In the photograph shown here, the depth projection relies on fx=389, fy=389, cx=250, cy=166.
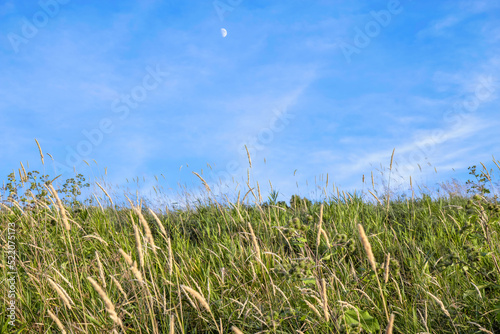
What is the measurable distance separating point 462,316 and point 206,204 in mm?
4509

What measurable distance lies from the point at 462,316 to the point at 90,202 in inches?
295

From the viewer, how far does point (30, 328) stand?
137 inches

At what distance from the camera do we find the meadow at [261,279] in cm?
263

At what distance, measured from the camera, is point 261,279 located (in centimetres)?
371

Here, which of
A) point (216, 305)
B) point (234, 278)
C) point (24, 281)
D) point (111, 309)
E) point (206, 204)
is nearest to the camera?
point (111, 309)

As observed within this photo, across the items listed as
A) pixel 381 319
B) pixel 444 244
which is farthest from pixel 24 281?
pixel 444 244

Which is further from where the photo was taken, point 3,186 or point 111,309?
point 3,186

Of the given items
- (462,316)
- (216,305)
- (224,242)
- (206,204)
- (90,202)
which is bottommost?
(462,316)

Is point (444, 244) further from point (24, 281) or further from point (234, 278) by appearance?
point (24, 281)

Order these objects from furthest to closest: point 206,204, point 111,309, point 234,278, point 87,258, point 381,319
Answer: point 206,204 < point 87,258 < point 234,278 < point 381,319 < point 111,309

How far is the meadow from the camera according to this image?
263 cm

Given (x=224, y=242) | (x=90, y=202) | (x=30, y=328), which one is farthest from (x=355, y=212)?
(x=90, y=202)

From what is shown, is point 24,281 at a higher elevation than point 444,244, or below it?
higher

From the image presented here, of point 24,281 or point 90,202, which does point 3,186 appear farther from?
point 24,281
